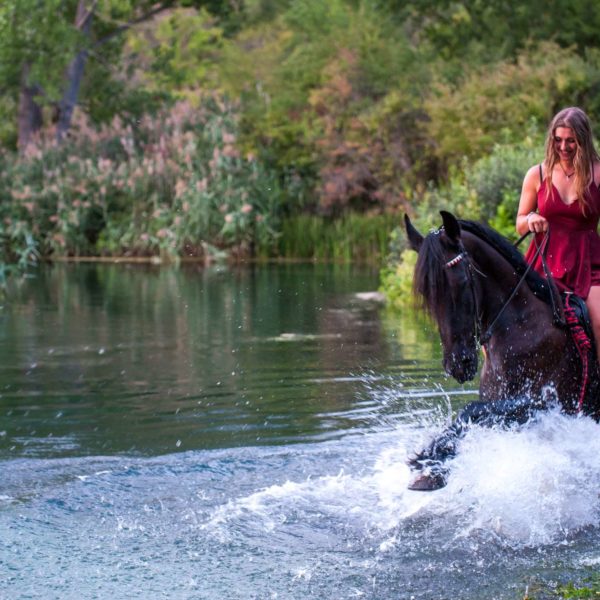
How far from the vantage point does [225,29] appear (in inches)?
1998

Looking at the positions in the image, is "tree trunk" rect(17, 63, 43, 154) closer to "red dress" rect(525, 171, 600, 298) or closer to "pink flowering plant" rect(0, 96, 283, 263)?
"pink flowering plant" rect(0, 96, 283, 263)

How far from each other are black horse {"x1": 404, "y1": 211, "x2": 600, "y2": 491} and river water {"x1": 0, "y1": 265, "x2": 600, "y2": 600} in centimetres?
13

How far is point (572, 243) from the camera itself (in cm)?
734

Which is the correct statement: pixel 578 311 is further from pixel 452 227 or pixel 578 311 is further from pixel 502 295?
pixel 452 227

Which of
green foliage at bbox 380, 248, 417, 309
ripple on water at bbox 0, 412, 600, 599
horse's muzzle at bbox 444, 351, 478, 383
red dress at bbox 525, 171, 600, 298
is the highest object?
red dress at bbox 525, 171, 600, 298

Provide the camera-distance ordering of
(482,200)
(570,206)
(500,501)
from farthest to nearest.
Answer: (482,200)
(570,206)
(500,501)

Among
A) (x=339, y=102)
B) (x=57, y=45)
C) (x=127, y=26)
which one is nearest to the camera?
(x=339, y=102)

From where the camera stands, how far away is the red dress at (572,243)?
7.29 metres

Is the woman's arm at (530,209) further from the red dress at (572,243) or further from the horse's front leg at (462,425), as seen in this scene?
the horse's front leg at (462,425)

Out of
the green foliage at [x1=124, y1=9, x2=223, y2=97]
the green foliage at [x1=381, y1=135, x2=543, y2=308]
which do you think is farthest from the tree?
the green foliage at [x1=381, y1=135, x2=543, y2=308]

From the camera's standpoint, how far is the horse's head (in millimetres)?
6495

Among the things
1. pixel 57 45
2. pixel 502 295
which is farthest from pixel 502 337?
pixel 57 45

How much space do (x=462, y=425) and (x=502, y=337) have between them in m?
0.54

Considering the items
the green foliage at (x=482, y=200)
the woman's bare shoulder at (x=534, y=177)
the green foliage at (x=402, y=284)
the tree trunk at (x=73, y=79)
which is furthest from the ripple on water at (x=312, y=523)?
the tree trunk at (x=73, y=79)
